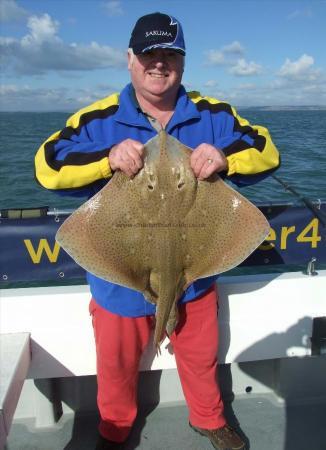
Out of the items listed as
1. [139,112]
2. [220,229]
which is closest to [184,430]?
[220,229]

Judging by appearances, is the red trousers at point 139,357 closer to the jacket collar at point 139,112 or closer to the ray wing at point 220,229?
the ray wing at point 220,229

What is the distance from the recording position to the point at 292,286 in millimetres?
3213

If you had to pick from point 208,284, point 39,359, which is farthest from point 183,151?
point 39,359

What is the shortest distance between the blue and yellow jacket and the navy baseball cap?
318 millimetres

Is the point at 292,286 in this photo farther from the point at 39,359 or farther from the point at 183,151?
the point at 39,359

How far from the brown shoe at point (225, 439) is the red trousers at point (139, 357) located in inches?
1.9

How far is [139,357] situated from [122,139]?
Result: 1.48 meters

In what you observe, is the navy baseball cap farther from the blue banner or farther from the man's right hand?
the blue banner

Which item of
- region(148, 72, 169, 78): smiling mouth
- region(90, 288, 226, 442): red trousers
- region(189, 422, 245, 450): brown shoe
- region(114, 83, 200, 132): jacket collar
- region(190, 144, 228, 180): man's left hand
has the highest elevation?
region(148, 72, 169, 78): smiling mouth

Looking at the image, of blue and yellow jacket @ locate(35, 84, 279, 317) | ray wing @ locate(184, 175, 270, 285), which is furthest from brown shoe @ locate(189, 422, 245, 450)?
ray wing @ locate(184, 175, 270, 285)

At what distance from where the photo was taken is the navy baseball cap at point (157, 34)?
2357mm

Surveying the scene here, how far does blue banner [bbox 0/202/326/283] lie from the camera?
320 centimetres

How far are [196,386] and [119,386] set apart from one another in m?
0.55

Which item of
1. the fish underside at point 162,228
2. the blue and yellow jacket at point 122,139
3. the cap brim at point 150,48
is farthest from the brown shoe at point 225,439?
the cap brim at point 150,48
